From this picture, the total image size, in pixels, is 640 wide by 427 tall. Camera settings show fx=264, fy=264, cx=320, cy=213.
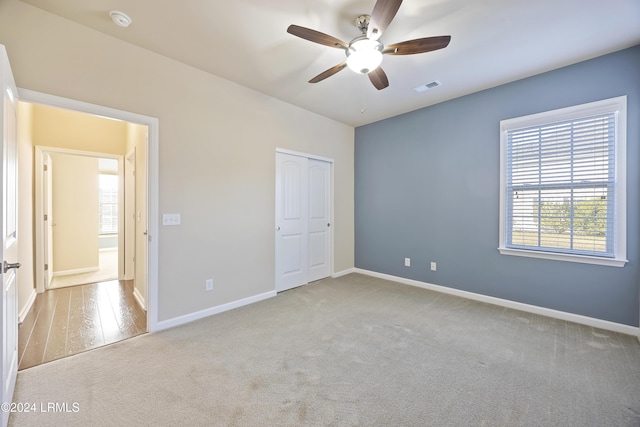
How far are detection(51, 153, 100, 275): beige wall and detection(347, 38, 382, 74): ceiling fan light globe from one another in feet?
17.8

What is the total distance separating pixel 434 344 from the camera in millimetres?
2434

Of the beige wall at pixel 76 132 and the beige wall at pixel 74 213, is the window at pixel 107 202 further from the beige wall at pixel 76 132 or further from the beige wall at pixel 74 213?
the beige wall at pixel 76 132

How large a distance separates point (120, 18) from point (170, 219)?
5.75 ft

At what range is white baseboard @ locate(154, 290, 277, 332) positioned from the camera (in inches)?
108

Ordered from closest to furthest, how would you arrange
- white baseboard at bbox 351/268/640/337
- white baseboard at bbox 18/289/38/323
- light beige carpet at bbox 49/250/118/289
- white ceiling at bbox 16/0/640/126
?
white ceiling at bbox 16/0/640/126, white baseboard at bbox 351/268/640/337, white baseboard at bbox 18/289/38/323, light beige carpet at bbox 49/250/118/289

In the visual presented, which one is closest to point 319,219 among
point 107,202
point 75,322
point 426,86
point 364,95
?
point 364,95

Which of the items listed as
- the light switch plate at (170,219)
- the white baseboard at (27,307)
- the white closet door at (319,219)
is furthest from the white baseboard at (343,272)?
the white baseboard at (27,307)

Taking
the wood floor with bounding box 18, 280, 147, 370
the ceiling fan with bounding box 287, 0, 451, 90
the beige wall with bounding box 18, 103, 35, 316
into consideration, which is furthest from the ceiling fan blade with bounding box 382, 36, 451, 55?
the beige wall with bounding box 18, 103, 35, 316

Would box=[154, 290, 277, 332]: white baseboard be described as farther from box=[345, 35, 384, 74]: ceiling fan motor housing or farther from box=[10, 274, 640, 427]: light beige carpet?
box=[345, 35, 384, 74]: ceiling fan motor housing

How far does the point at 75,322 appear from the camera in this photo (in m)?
2.85

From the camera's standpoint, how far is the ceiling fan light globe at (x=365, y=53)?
2.08m

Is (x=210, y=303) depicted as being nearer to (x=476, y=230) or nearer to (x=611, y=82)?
(x=476, y=230)

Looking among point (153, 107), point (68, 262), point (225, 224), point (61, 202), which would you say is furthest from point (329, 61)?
point (68, 262)

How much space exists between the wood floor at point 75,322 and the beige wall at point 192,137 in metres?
0.55
